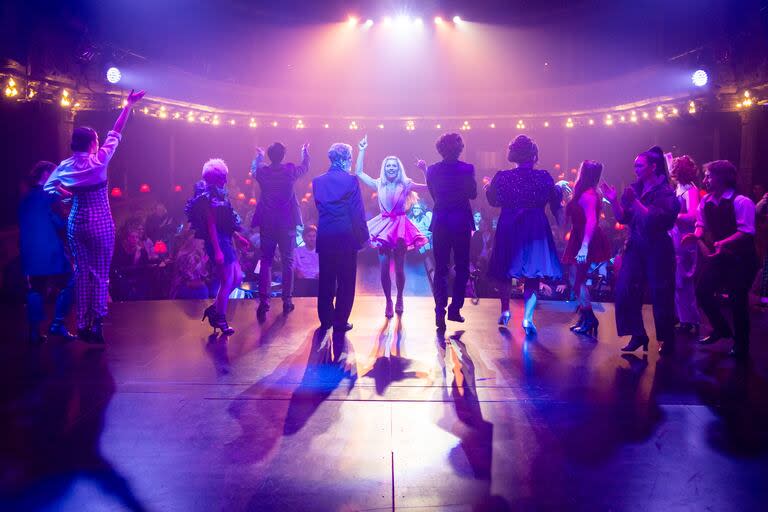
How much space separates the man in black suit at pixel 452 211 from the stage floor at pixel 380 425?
0.56m

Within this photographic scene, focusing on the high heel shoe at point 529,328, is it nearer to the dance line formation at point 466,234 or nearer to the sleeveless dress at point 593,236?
the dance line formation at point 466,234

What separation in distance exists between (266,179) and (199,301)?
2.05m

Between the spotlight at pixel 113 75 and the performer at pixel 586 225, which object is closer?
the performer at pixel 586 225

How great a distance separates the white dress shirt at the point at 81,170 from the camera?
4898 mm

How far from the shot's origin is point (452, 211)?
18.8 feet

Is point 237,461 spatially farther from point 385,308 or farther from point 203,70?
point 203,70

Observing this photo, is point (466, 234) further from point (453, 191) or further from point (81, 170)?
point (81, 170)

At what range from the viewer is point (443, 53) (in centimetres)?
1870

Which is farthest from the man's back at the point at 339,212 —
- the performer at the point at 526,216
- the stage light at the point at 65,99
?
the stage light at the point at 65,99

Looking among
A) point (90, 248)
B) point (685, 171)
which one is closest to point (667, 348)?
point (685, 171)

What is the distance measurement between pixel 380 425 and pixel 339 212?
2369mm

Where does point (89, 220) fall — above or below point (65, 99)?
below

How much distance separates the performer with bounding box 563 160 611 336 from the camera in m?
5.62

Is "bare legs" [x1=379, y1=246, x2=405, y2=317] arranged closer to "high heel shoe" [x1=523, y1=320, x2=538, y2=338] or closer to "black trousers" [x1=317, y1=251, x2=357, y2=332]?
"black trousers" [x1=317, y1=251, x2=357, y2=332]
